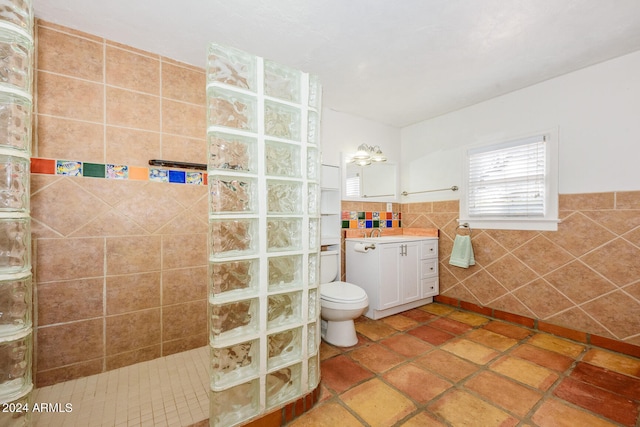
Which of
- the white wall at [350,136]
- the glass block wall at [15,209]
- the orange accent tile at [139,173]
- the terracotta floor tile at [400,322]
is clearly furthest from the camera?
the white wall at [350,136]

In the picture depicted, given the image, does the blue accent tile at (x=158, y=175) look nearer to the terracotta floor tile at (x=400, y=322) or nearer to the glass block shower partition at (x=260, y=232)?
the glass block shower partition at (x=260, y=232)

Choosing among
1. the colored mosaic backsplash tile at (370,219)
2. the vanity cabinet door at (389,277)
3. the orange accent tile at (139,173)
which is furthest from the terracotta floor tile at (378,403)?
the orange accent tile at (139,173)

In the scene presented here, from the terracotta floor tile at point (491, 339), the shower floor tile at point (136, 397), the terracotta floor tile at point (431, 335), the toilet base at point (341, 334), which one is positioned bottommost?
the shower floor tile at point (136, 397)

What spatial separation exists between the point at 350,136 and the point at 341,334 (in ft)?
6.82

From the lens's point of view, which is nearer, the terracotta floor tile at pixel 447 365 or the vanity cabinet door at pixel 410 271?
the terracotta floor tile at pixel 447 365

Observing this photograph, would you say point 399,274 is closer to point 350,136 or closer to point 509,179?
point 509,179

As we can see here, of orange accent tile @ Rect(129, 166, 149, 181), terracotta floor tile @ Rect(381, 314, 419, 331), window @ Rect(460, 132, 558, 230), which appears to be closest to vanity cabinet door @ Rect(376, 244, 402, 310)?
terracotta floor tile @ Rect(381, 314, 419, 331)

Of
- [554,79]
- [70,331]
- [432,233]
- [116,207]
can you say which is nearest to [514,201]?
[432,233]

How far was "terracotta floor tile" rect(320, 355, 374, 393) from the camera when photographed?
1.63 m

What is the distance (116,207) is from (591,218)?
3517 mm

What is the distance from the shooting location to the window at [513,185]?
231 cm

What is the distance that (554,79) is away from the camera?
228 cm

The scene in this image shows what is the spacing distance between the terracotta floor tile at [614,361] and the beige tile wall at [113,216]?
9.40 ft

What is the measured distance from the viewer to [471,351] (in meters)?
2.02
